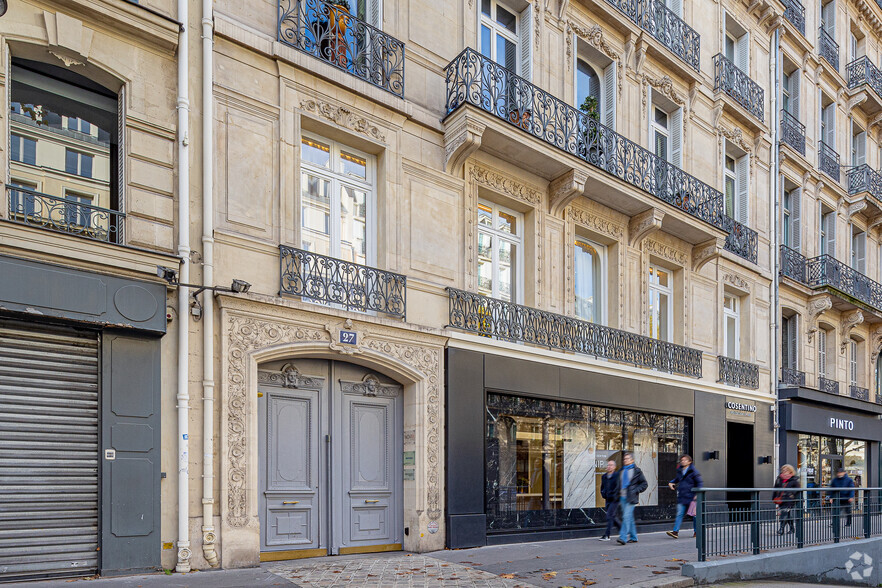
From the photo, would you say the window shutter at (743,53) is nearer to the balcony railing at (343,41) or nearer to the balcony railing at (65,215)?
the balcony railing at (343,41)

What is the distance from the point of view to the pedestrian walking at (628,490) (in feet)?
37.2

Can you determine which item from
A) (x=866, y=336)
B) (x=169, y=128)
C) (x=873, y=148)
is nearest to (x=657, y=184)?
(x=169, y=128)

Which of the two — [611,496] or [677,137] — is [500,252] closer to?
[611,496]

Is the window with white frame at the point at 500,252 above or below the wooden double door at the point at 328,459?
above

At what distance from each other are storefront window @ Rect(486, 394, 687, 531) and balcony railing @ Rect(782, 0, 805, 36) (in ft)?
43.1

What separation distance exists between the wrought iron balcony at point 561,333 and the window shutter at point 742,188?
15.9 feet

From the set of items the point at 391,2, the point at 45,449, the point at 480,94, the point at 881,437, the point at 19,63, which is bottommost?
the point at 881,437

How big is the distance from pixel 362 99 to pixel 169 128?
291 cm

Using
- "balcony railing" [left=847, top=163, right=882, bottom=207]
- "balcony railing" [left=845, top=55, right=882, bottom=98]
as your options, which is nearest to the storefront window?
"balcony railing" [left=847, top=163, right=882, bottom=207]

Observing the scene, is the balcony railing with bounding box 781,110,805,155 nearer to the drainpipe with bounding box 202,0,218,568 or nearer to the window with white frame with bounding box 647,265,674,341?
the window with white frame with bounding box 647,265,674,341

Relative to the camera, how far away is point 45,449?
7.27 meters

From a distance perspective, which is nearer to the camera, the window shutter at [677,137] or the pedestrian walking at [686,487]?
the pedestrian walking at [686,487]

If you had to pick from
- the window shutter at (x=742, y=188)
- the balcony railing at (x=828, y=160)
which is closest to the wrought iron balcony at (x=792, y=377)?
the window shutter at (x=742, y=188)

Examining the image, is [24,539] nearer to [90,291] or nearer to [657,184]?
[90,291]
